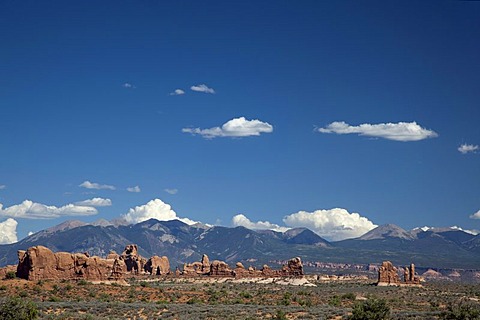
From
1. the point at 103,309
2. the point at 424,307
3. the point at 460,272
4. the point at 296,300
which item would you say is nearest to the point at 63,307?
the point at 103,309

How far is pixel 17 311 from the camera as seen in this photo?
1548 inches

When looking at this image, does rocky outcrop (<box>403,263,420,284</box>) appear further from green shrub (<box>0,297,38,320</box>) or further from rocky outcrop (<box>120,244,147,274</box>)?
green shrub (<box>0,297,38,320</box>)

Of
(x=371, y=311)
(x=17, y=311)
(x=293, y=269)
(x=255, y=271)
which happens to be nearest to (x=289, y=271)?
(x=293, y=269)

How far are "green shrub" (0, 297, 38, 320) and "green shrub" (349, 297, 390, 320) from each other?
2257cm

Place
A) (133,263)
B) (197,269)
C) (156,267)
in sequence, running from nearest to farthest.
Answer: (133,263), (156,267), (197,269)

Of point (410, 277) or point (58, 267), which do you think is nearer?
point (58, 267)

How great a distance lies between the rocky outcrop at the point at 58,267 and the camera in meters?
69.7

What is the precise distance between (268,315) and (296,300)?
630 inches

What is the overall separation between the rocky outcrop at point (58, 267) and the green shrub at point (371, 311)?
134ft

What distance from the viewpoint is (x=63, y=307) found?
4847 centimetres

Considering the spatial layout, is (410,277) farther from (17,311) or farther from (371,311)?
(17,311)

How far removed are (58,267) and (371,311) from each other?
42.9m

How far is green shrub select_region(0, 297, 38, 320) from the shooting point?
38713 mm

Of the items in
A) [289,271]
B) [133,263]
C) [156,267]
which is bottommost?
[289,271]
